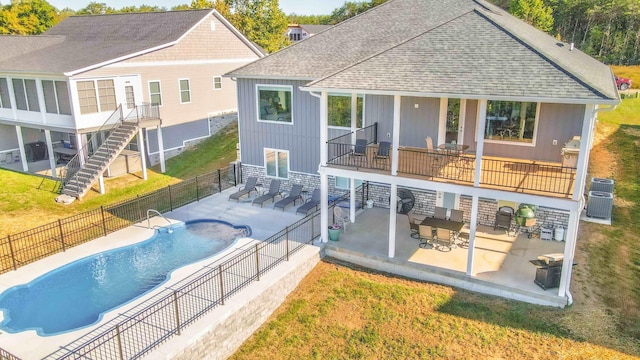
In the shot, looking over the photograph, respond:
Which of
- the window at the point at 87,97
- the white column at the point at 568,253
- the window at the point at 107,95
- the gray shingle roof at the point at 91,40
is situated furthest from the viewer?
the gray shingle roof at the point at 91,40

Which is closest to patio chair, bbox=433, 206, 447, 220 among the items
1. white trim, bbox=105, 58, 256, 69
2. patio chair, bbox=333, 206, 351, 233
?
Answer: patio chair, bbox=333, 206, 351, 233

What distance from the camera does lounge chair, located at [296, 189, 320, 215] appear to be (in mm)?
18188

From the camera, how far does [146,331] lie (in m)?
10.5

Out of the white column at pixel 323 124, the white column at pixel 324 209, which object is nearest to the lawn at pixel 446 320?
the white column at pixel 324 209

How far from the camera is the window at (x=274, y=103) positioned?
1980 centimetres

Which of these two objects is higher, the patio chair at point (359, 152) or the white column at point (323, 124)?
the white column at point (323, 124)

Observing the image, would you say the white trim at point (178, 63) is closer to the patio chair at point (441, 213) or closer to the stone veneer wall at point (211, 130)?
the stone veneer wall at point (211, 130)

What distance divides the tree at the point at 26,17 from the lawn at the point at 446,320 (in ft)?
194

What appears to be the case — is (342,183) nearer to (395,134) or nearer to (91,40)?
(395,134)

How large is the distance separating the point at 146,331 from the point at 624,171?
21492 mm

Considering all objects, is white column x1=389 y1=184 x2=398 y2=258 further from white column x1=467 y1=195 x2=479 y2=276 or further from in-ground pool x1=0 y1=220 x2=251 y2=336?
in-ground pool x1=0 y1=220 x2=251 y2=336

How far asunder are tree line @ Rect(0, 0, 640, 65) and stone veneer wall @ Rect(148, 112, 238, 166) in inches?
910

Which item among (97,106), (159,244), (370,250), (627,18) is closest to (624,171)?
(370,250)

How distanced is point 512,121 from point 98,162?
19.3 meters
